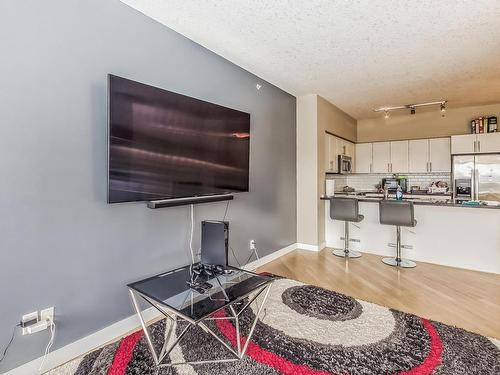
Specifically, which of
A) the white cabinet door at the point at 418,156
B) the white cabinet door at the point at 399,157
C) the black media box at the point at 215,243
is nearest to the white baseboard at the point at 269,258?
the black media box at the point at 215,243

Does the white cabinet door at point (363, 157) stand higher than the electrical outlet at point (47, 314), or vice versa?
the white cabinet door at point (363, 157)

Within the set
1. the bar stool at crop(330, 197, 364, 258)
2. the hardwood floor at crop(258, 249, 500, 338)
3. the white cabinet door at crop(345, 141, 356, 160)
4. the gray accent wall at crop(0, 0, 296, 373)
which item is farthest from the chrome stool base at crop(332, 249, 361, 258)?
the gray accent wall at crop(0, 0, 296, 373)

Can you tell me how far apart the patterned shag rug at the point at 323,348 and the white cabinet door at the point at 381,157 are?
13.8 ft

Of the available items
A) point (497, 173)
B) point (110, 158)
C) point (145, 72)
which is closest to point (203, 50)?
point (145, 72)

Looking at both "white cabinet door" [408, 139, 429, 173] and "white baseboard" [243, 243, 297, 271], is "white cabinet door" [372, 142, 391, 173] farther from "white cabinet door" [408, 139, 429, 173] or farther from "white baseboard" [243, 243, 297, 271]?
"white baseboard" [243, 243, 297, 271]

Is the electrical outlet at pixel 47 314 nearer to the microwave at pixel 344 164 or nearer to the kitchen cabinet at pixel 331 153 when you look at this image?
the kitchen cabinet at pixel 331 153

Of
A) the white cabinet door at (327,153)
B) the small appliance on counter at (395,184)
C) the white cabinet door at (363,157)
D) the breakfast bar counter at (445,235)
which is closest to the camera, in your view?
the breakfast bar counter at (445,235)

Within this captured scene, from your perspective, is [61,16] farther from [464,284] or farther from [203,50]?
[464,284]

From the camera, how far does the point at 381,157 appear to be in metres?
6.06

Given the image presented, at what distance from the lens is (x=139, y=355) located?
6.19 feet

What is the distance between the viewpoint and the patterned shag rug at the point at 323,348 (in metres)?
1.76

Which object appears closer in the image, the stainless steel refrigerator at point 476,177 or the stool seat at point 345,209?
the stool seat at point 345,209

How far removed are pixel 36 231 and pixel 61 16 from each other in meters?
1.44

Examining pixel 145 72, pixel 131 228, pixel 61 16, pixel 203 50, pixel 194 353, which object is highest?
pixel 203 50
